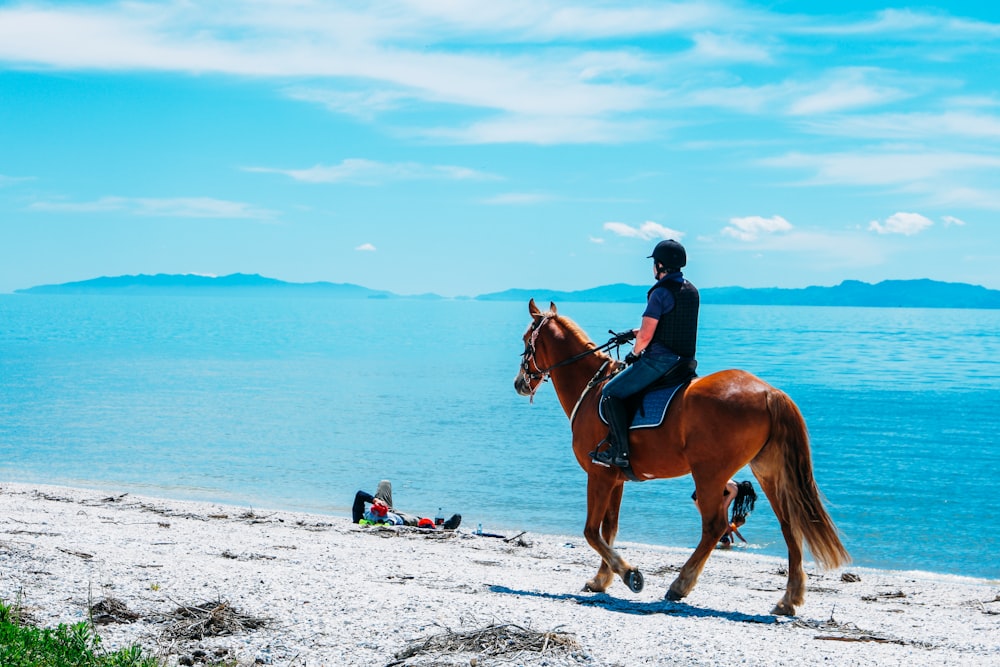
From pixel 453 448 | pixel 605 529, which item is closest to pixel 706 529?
pixel 605 529

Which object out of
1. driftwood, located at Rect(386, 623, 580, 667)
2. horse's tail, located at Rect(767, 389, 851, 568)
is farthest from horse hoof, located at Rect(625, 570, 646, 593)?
driftwood, located at Rect(386, 623, 580, 667)

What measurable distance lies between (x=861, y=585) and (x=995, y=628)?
384 centimetres

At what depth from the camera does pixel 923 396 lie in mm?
53438

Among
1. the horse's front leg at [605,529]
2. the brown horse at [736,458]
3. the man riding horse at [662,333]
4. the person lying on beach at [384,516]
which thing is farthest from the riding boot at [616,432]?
the person lying on beach at [384,516]

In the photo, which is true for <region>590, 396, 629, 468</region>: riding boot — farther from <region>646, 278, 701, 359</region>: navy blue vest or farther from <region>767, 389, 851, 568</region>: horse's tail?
<region>767, 389, 851, 568</region>: horse's tail

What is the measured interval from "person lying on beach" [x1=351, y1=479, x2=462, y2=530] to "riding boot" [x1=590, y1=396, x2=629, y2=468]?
20.8 ft

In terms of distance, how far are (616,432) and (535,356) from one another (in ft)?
6.28

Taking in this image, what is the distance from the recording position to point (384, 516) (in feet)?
52.7

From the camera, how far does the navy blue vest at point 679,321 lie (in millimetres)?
9562

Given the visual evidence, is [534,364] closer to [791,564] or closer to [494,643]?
[791,564]

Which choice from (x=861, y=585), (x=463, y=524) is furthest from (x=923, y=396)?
(x=861, y=585)

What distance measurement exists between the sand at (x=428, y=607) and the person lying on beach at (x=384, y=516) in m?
2.21

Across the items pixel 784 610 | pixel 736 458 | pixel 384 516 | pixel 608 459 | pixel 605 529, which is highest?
pixel 736 458

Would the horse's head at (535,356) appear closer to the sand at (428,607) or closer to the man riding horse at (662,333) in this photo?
the man riding horse at (662,333)
